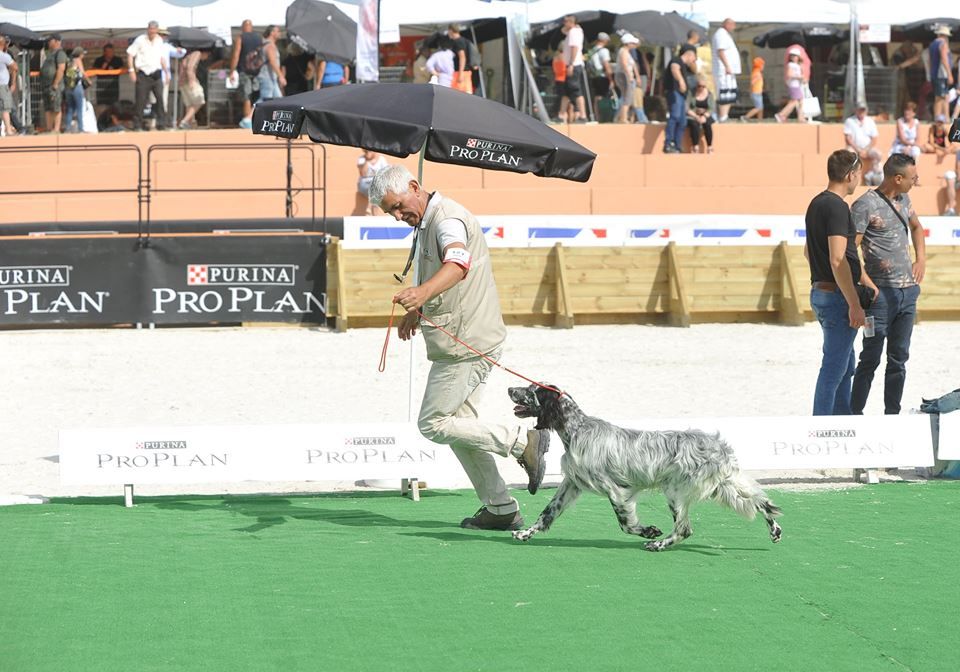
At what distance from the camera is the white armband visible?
23.4 ft

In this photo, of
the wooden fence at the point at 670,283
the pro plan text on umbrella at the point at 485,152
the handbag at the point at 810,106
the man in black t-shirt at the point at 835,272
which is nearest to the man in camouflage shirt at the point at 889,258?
the man in black t-shirt at the point at 835,272

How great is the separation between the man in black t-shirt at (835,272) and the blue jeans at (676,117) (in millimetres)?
14128

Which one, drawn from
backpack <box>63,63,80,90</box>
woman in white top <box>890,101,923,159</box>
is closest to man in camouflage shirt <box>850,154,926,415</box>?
woman in white top <box>890,101,923,159</box>

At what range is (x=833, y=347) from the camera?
31.2ft

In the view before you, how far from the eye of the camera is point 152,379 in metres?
14.3

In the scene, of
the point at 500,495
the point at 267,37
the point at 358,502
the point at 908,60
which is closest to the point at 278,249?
the point at 267,37

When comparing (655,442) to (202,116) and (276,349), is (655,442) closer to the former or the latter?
(276,349)

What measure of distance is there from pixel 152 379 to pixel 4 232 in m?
6.11

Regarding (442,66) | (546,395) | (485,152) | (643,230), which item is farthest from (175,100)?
(546,395)

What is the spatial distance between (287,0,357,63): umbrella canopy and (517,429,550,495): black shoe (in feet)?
52.9

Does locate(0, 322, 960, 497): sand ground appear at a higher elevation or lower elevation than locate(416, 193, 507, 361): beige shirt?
lower

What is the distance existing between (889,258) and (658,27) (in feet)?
48.4

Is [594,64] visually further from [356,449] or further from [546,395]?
[546,395]

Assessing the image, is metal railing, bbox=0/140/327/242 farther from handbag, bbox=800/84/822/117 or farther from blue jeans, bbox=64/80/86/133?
handbag, bbox=800/84/822/117
